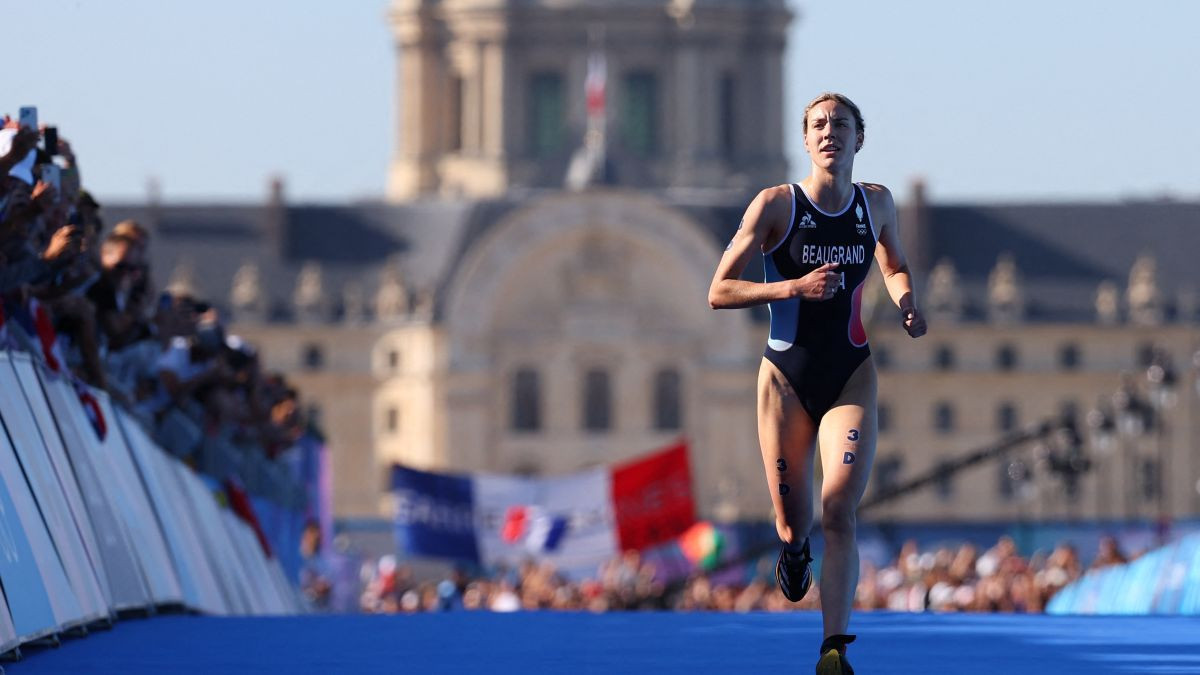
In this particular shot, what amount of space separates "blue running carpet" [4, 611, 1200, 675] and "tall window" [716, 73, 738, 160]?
128 meters

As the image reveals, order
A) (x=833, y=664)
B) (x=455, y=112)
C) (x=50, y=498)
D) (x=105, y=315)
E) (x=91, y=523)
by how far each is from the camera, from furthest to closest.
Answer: (x=455, y=112) < (x=105, y=315) < (x=91, y=523) < (x=50, y=498) < (x=833, y=664)

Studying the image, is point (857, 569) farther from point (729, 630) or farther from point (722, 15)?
point (722, 15)

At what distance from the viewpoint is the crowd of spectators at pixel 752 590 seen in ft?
94.5

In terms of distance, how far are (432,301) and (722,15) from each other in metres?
24.8

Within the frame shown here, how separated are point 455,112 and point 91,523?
127370 mm

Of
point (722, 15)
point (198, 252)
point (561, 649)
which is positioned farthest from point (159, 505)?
point (722, 15)

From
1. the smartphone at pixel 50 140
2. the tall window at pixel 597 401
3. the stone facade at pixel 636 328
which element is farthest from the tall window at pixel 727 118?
the smartphone at pixel 50 140

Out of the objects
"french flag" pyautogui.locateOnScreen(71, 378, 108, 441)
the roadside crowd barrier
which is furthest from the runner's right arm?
the roadside crowd barrier

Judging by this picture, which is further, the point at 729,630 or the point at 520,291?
the point at 520,291

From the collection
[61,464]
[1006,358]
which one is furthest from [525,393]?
[61,464]

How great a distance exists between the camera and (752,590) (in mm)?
34375

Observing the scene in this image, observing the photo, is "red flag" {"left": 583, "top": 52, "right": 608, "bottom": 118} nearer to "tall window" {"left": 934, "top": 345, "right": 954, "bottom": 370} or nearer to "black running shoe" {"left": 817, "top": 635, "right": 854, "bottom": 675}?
"tall window" {"left": 934, "top": 345, "right": 954, "bottom": 370}

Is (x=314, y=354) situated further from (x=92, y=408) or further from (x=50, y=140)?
(x=50, y=140)

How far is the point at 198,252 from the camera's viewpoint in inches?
5202
